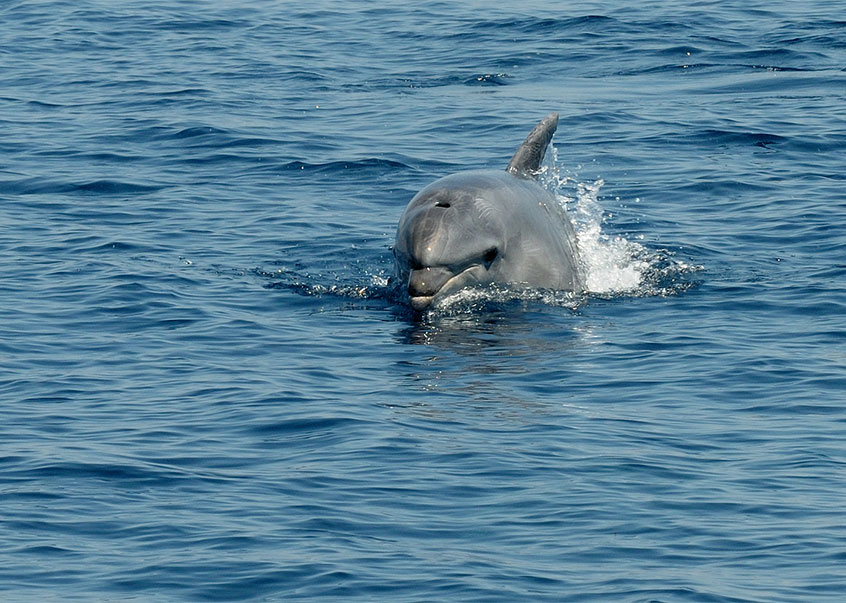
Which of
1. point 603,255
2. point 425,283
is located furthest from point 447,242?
point 603,255

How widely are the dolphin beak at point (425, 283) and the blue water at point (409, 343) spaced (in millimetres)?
425

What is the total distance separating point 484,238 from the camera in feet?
67.8

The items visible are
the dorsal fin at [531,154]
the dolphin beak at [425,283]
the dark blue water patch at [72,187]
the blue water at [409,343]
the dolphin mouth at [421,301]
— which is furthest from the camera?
the dark blue water patch at [72,187]

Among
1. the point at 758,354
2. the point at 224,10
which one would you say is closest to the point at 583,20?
the point at 224,10

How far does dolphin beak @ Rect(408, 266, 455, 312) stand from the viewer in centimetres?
2025

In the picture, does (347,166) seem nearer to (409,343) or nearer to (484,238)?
(484,238)

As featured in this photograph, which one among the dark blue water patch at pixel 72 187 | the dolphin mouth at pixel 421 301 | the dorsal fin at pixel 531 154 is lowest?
the dark blue water patch at pixel 72 187

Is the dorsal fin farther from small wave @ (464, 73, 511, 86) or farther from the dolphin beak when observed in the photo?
small wave @ (464, 73, 511, 86)

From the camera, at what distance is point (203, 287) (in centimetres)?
2270

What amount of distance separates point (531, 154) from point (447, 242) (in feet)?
9.28

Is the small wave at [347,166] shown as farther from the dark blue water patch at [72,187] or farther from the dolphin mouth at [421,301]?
the dolphin mouth at [421,301]

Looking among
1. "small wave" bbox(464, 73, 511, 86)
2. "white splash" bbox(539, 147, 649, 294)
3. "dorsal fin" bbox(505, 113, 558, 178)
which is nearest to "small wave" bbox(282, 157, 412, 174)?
"white splash" bbox(539, 147, 649, 294)

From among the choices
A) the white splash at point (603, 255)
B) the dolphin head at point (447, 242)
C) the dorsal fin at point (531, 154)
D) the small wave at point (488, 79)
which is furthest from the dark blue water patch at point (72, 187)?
the small wave at point (488, 79)

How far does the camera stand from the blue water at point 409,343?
13.6m
